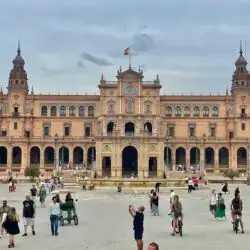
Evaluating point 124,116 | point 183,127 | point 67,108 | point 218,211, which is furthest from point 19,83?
point 218,211

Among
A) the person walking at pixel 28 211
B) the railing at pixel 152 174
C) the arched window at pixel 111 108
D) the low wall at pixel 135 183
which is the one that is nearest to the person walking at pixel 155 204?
the person walking at pixel 28 211

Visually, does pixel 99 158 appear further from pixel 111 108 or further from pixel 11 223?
pixel 11 223

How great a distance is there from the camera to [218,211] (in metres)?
26.7

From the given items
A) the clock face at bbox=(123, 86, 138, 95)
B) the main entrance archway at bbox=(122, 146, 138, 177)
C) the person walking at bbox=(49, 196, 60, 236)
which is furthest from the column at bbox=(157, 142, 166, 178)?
the person walking at bbox=(49, 196, 60, 236)

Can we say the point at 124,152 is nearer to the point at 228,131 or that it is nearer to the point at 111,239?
the point at 228,131

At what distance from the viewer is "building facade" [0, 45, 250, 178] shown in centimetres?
9238

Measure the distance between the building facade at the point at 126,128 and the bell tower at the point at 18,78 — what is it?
0.58 feet

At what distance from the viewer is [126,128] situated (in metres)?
97.4

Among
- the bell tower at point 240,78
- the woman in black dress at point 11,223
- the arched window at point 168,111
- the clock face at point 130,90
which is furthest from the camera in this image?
the arched window at point 168,111

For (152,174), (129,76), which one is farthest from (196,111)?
(152,174)

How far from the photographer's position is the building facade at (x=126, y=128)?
9238 cm

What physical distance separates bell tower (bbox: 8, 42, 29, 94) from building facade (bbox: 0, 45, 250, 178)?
0.18m

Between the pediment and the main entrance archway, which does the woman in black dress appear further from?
the pediment

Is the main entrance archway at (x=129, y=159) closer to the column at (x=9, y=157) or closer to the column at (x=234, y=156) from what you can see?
the column at (x=234, y=156)
